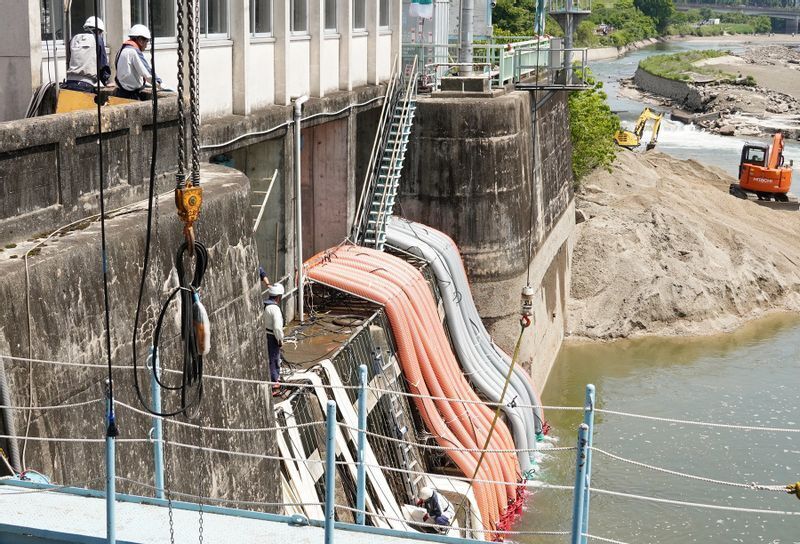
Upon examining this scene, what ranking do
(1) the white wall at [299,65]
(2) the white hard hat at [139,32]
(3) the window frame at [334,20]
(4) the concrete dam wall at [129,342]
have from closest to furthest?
(4) the concrete dam wall at [129,342] → (2) the white hard hat at [139,32] → (1) the white wall at [299,65] → (3) the window frame at [334,20]

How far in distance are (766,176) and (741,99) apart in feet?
154

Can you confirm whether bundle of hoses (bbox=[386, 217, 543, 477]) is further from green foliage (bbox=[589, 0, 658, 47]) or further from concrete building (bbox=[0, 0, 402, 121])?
green foliage (bbox=[589, 0, 658, 47])

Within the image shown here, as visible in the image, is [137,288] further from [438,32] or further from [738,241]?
[738,241]

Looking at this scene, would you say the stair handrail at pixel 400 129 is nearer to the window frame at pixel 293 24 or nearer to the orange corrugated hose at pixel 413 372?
the orange corrugated hose at pixel 413 372

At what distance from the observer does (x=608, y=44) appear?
14525cm

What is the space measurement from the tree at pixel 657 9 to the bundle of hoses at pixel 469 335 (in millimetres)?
164569

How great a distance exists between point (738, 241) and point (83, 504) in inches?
1251

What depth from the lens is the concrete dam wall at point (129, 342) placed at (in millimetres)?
8797

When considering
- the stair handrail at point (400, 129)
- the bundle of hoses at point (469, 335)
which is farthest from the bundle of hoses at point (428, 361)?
the stair handrail at point (400, 129)

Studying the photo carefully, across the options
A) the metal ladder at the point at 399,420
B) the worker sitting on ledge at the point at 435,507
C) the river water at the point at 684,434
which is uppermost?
the metal ladder at the point at 399,420

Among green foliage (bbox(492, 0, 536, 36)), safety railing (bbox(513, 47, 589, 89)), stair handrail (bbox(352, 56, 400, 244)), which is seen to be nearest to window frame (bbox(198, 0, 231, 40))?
stair handrail (bbox(352, 56, 400, 244))

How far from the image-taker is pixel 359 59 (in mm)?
23109

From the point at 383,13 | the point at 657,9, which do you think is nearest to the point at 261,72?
the point at 383,13

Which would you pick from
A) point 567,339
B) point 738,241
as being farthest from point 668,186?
point 567,339
